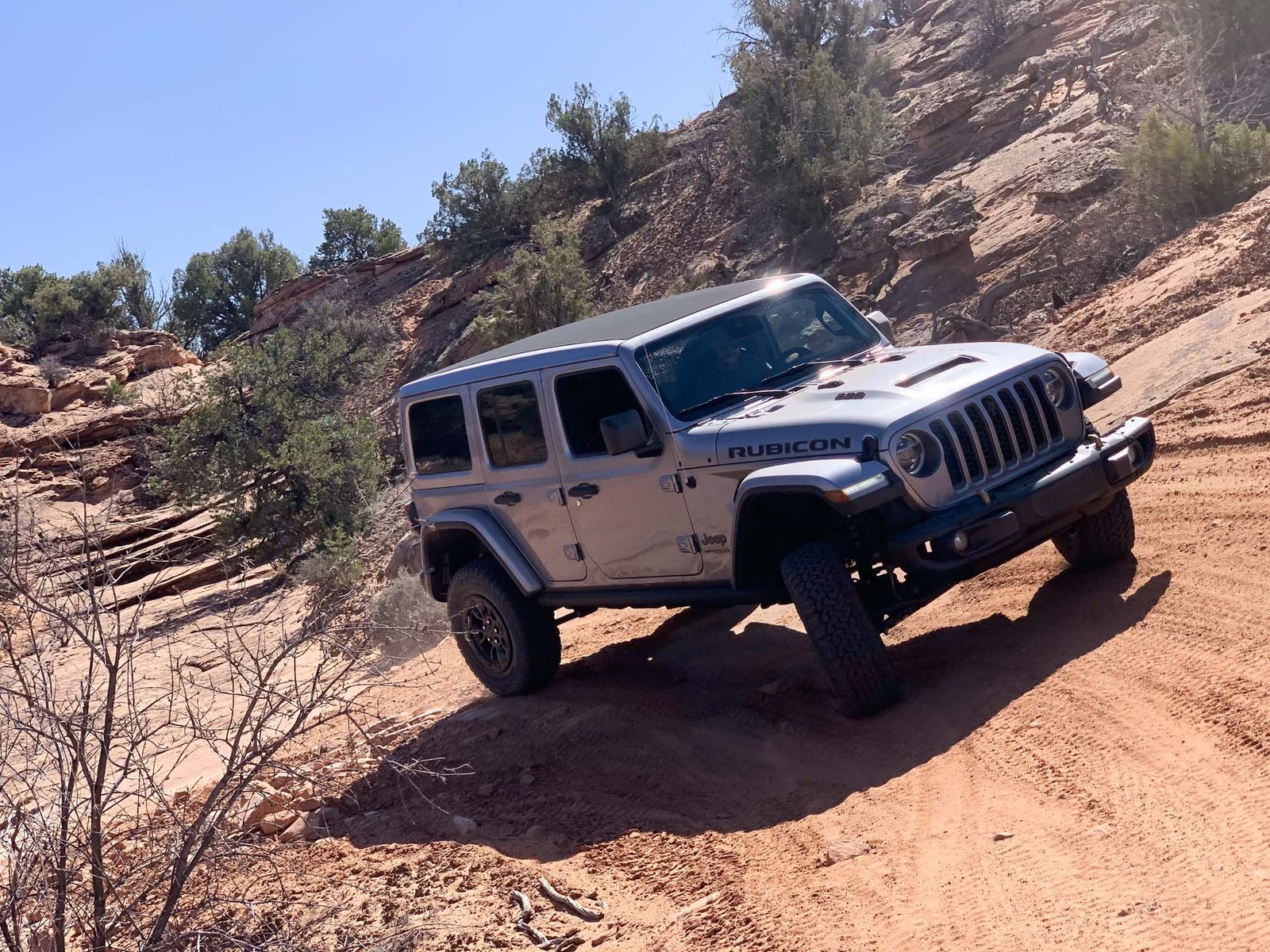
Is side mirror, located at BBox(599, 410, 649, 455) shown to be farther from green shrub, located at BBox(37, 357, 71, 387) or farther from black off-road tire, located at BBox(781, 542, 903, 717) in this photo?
green shrub, located at BBox(37, 357, 71, 387)

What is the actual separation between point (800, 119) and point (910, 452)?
19345mm

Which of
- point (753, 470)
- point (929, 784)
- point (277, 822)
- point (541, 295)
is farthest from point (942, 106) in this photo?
point (929, 784)

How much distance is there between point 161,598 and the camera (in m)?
21.5

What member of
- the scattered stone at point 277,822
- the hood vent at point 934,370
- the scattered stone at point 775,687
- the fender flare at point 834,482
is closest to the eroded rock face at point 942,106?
the hood vent at point 934,370

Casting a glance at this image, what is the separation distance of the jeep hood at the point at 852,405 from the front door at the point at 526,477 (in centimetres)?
109

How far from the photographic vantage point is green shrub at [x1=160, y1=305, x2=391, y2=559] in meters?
21.0

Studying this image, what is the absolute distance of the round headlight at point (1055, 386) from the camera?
556 cm

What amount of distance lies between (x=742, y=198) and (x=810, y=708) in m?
22.2

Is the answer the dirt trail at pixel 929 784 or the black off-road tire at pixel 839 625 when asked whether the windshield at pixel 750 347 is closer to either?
the black off-road tire at pixel 839 625

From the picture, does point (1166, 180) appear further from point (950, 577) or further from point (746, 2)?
point (746, 2)

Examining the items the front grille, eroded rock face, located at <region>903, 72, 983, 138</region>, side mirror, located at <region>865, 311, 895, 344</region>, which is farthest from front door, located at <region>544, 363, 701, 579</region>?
eroded rock face, located at <region>903, 72, 983, 138</region>

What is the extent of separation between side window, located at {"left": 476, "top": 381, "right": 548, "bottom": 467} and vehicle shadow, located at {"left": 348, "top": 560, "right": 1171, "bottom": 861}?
4.56 feet

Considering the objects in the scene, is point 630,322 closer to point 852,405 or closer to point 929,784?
point 852,405

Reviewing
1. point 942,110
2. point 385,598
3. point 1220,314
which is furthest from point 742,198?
point 1220,314
